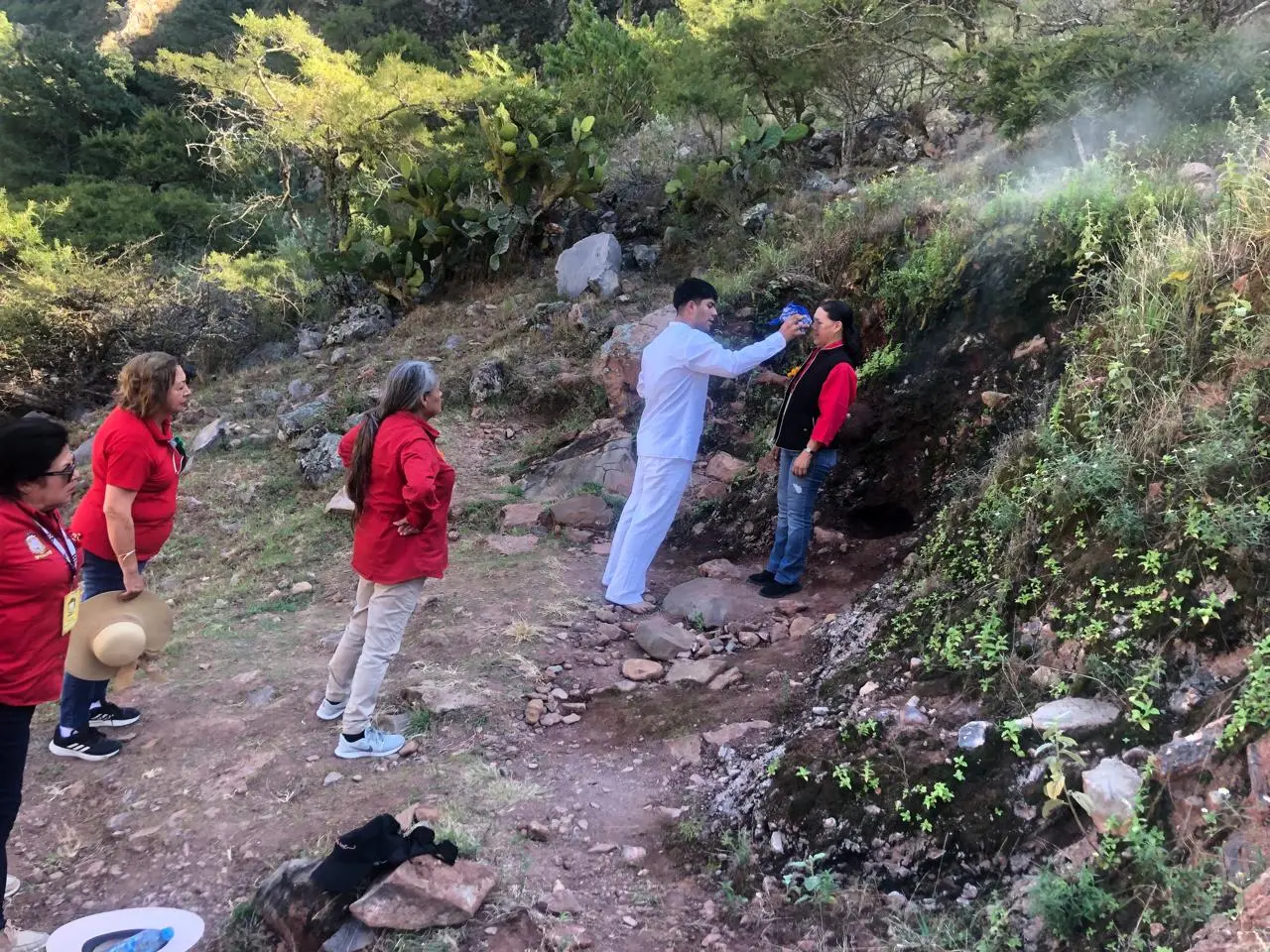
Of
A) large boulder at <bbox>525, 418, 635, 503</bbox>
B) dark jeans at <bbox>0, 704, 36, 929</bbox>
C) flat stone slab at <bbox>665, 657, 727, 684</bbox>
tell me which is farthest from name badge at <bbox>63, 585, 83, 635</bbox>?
large boulder at <bbox>525, 418, 635, 503</bbox>

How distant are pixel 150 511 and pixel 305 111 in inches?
417

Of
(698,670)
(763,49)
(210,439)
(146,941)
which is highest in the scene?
(763,49)

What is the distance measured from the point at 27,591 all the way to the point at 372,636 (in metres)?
1.21

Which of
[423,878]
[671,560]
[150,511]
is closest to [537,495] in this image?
[671,560]

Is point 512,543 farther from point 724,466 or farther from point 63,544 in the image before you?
point 63,544

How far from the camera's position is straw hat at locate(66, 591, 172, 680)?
2881 millimetres

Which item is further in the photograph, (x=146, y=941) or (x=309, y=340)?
(x=309, y=340)

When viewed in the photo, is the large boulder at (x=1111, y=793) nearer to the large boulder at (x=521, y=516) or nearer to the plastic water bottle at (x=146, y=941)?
the plastic water bottle at (x=146, y=941)

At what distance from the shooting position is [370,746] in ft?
11.3

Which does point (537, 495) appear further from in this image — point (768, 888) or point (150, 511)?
point (768, 888)

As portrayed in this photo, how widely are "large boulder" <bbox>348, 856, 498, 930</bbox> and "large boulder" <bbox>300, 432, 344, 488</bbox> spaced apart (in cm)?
559

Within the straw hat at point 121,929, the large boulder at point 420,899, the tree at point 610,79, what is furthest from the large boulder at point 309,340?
the large boulder at point 420,899

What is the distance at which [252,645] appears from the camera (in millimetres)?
4891

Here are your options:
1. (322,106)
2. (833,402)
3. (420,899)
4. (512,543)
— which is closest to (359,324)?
(322,106)
